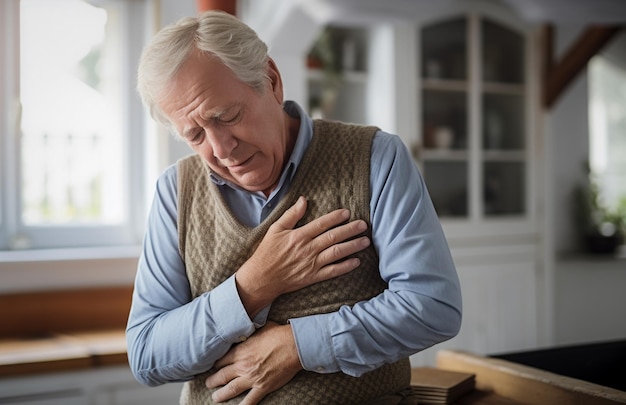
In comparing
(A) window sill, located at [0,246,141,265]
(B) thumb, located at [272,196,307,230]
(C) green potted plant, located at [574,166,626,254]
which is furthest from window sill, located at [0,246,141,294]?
(C) green potted plant, located at [574,166,626,254]

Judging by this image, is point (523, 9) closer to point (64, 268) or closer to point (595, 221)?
point (595, 221)

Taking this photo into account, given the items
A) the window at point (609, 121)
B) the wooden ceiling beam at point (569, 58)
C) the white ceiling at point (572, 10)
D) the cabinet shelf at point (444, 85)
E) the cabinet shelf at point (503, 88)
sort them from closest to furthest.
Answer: the white ceiling at point (572, 10) → the cabinet shelf at point (444, 85) → the wooden ceiling beam at point (569, 58) → the cabinet shelf at point (503, 88) → the window at point (609, 121)

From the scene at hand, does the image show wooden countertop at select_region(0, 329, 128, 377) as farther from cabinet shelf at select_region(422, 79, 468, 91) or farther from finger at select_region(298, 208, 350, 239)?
cabinet shelf at select_region(422, 79, 468, 91)

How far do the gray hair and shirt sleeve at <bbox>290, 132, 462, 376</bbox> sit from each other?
33cm

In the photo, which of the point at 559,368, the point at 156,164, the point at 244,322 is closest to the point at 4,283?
the point at 156,164

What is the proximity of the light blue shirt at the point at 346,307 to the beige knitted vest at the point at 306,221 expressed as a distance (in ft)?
0.09

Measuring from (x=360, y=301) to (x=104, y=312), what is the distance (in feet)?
6.65

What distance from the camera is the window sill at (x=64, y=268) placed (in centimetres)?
271

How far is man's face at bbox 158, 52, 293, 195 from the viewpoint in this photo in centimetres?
113

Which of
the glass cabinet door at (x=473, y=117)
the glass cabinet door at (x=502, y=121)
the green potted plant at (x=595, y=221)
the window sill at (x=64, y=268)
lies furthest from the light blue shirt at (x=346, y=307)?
the green potted plant at (x=595, y=221)

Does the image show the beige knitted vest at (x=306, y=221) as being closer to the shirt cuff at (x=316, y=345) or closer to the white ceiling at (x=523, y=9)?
the shirt cuff at (x=316, y=345)

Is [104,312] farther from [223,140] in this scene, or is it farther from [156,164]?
[223,140]

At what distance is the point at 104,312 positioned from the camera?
2.92 m

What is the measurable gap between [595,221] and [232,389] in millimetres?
4404
